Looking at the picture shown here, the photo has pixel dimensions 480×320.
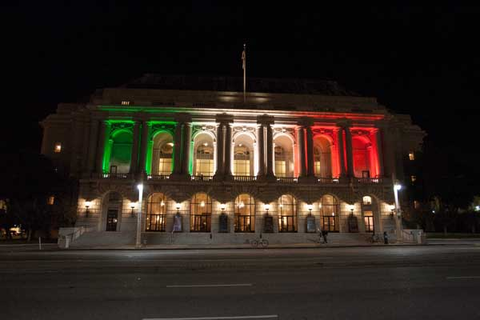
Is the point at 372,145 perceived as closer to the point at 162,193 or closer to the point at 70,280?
the point at 162,193

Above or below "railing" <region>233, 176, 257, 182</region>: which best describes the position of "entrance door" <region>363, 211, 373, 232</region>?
below

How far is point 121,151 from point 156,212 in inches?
518

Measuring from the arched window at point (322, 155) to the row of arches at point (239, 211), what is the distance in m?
7.72

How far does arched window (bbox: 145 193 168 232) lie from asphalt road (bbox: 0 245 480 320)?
30.0 metres

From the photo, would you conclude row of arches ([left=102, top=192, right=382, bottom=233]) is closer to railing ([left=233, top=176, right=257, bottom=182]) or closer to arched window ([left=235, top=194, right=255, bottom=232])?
arched window ([left=235, top=194, right=255, bottom=232])

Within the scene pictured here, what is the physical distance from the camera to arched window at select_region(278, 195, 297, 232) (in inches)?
1759

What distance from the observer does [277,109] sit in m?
48.9

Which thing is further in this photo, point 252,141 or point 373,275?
point 252,141

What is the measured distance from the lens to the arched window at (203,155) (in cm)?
5131

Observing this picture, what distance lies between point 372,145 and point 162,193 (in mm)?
35657

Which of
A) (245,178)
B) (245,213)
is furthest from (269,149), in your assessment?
(245,213)

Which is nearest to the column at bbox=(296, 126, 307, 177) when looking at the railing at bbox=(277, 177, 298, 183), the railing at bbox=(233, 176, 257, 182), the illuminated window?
the railing at bbox=(277, 177, 298, 183)

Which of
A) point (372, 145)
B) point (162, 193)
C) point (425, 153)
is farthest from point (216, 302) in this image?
point (425, 153)

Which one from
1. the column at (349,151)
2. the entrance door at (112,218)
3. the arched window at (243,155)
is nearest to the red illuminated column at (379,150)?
the column at (349,151)
